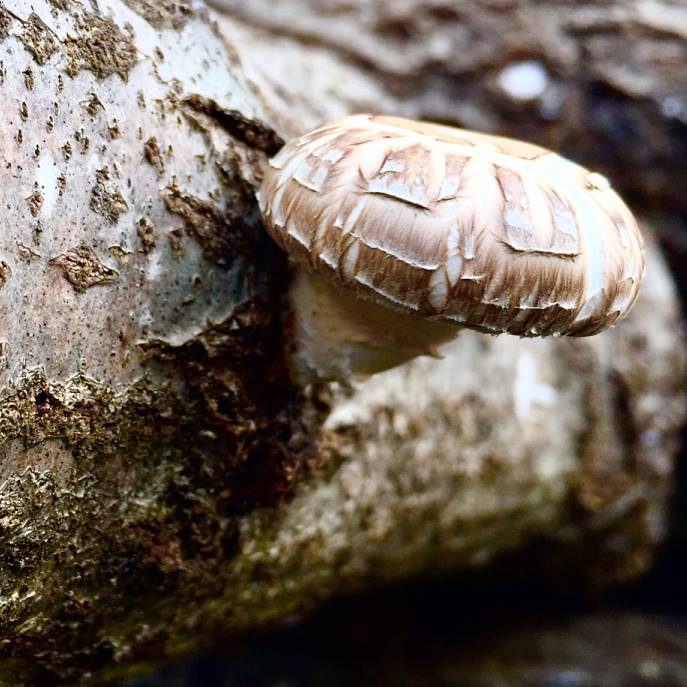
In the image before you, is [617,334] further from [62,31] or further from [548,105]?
[62,31]

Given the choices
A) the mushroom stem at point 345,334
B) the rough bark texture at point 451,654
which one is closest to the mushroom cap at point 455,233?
the mushroom stem at point 345,334

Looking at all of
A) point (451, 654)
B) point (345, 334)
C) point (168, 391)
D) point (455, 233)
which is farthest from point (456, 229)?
point (451, 654)

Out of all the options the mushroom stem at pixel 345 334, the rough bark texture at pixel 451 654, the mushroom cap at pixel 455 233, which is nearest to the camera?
the mushroom cap at pixel 455 233

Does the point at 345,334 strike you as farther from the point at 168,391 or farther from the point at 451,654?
the point at 451,654

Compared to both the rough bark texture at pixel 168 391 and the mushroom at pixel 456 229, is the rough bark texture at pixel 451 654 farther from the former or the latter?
the mushroom at pixel 456 229

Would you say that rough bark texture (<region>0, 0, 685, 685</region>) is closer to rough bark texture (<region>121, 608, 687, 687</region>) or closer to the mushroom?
the mushroom

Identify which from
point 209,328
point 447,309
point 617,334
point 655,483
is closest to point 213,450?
point 209,328

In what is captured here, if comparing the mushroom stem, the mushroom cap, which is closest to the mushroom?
the mushroom cap
